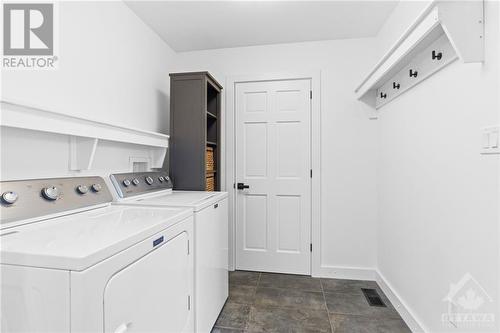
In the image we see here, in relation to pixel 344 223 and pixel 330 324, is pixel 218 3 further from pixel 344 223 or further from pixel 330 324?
pixel 330 324

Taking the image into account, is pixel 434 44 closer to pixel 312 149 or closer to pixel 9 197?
pixel 312 149

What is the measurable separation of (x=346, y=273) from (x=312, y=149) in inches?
51.7

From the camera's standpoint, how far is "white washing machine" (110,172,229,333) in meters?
1.51

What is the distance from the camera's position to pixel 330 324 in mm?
1839

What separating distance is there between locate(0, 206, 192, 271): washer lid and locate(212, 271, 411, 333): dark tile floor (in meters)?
1.07

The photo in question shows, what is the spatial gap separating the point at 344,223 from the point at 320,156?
2.39 feet

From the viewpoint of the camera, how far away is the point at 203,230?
5.21 ft

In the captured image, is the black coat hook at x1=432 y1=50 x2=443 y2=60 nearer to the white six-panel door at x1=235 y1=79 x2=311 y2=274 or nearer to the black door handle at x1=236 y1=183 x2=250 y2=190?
the white six-panel door at x1=235 y1=79 x2=311 y2=274

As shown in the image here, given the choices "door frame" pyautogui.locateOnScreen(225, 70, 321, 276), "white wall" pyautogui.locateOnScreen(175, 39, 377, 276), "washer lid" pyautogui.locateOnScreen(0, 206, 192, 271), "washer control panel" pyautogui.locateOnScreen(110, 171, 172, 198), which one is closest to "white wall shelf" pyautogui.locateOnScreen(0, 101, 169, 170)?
"washer control panel" pyautogui.locateOnScreen(110, 171, 172, 198)

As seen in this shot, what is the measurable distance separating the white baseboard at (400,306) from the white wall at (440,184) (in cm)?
4

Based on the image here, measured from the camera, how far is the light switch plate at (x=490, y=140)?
1008 millimetres

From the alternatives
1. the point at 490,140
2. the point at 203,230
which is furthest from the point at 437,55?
the point at 203,230

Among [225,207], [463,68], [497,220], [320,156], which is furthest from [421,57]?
[225,207]

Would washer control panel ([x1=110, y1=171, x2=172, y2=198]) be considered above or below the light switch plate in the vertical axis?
below
